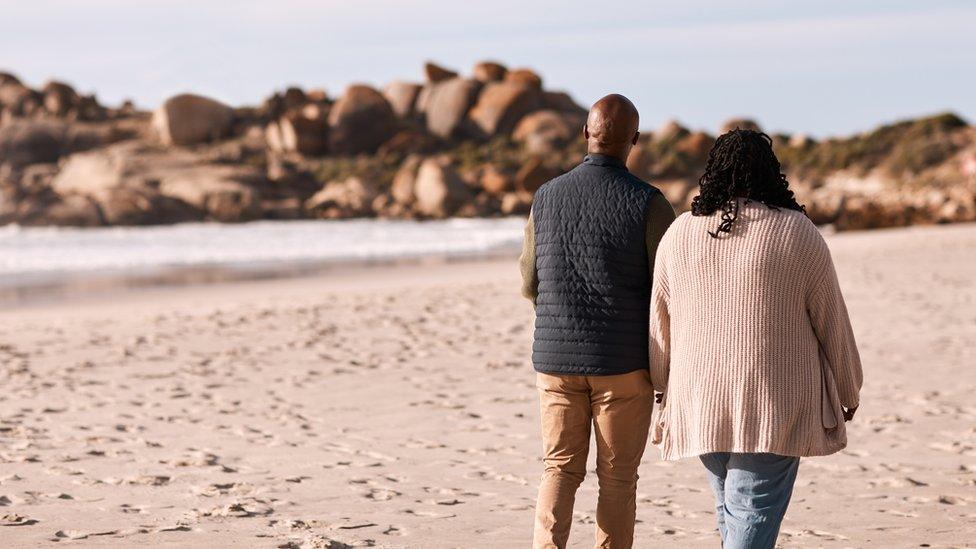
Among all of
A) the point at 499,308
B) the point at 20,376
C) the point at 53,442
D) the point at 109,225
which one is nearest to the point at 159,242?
the point at 109,225

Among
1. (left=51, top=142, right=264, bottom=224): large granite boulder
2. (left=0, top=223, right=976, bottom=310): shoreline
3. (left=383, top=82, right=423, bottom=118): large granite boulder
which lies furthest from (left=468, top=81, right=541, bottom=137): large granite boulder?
(left=0, top=223, right=976, bottom=310): shoreline

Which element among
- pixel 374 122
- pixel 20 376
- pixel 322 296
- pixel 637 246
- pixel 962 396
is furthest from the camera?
pixel 374 122

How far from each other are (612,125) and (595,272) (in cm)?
45

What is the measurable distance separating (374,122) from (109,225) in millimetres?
21057

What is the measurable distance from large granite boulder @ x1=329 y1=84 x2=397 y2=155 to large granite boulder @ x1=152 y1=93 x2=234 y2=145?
7434 millimetres

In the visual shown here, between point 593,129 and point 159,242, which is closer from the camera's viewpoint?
point 593,129

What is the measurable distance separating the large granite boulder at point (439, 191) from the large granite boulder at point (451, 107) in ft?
47.4

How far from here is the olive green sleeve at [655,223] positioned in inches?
143

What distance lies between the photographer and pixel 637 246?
143 inches

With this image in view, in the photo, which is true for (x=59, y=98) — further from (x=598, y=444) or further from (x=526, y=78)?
(x=598, y=444)

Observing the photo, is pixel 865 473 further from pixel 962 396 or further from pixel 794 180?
pixel 794 180

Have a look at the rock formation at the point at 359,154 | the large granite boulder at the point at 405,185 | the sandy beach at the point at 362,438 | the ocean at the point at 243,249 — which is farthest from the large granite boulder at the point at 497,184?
the sandy beach at the point at 362,438

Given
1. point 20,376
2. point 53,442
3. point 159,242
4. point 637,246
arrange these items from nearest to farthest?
point 637,246 < point 53,442 < point 20,376 < point 159,242

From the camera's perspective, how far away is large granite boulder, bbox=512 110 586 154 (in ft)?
224
